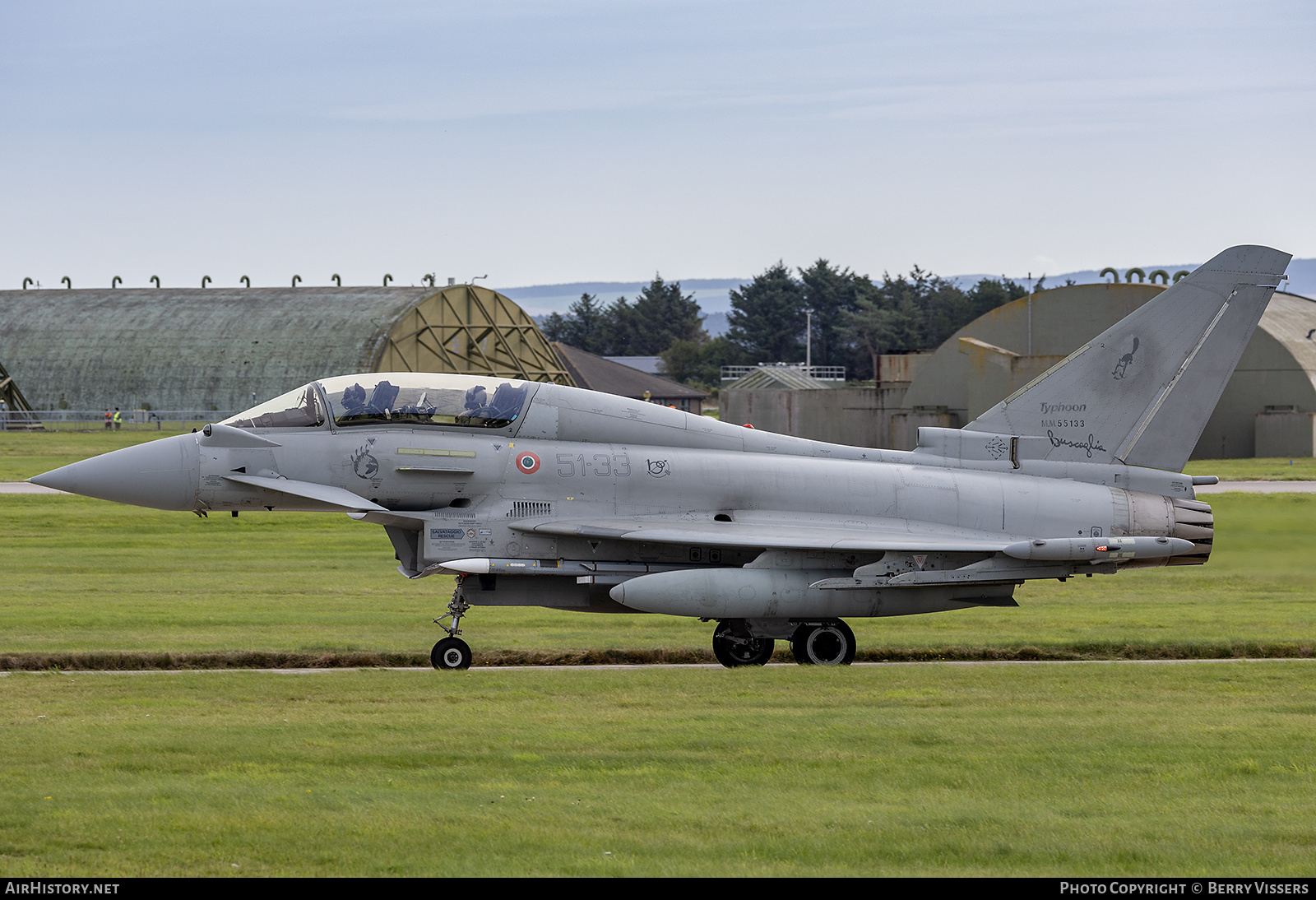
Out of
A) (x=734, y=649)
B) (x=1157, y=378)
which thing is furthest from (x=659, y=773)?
(x=1157, y=378)

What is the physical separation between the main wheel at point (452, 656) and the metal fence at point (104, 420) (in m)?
44.4

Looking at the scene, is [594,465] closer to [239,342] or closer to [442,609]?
[442,609]

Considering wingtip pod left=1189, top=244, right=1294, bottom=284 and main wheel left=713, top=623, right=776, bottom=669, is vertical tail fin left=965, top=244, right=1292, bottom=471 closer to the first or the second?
wingtip pod left=1189, top=244, right=1294, bottom=284

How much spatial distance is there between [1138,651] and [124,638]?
1124cm

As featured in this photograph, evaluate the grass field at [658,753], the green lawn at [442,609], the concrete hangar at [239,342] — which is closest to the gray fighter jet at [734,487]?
the grass field at [658,753]

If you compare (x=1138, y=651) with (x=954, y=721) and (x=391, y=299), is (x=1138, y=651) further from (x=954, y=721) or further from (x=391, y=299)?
(x=391, y=299)

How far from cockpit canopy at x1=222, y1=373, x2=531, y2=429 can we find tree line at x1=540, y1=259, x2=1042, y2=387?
98126mm

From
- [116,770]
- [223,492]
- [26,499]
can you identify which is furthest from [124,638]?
[26,499]

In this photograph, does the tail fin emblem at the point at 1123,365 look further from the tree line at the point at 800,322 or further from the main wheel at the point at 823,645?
the tree line at the point at 800,322

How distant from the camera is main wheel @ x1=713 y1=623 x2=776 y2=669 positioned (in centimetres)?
1430

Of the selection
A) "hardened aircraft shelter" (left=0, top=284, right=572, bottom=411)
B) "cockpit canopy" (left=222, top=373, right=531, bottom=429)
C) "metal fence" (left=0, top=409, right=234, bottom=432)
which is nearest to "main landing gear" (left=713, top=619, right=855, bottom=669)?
"cockpit canopy" (left=222, top=373, right=531, bottom=429)

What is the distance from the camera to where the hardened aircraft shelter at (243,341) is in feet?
185

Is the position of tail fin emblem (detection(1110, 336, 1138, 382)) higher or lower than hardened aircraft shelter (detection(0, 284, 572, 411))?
lower

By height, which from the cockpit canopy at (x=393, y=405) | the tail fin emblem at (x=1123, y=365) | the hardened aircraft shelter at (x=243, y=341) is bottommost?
the cockpit canopy at (x=393, y=405)
